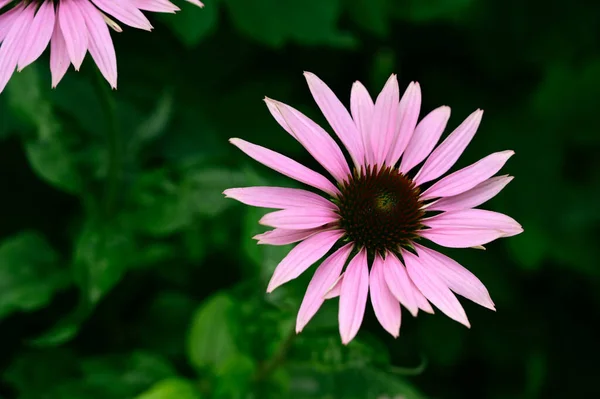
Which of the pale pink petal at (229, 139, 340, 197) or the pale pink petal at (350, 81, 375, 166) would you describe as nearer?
the pale pink petal at (229, 139, 340, 197)

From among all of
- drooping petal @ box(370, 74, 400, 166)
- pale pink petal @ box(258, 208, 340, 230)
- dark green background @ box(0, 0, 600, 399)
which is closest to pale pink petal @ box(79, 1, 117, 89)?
dark green background @ box(0, 0, 600, 399)

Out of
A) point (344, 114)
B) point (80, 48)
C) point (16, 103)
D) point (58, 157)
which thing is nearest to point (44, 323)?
point (58, 157)

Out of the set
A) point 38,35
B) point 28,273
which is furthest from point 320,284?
point 28,273

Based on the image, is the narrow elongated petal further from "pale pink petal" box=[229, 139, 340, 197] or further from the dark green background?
the dark green background

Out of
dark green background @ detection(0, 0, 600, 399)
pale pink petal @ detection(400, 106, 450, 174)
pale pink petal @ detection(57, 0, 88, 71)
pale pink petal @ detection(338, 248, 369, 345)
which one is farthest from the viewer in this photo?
dark green background @ detection(0, 0, 600, 399)

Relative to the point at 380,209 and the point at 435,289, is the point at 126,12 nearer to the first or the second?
the point at 380,209

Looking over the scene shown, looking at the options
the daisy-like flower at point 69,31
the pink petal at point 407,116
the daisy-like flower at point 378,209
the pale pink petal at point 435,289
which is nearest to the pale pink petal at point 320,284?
the daisy-like flower at point 378,209
